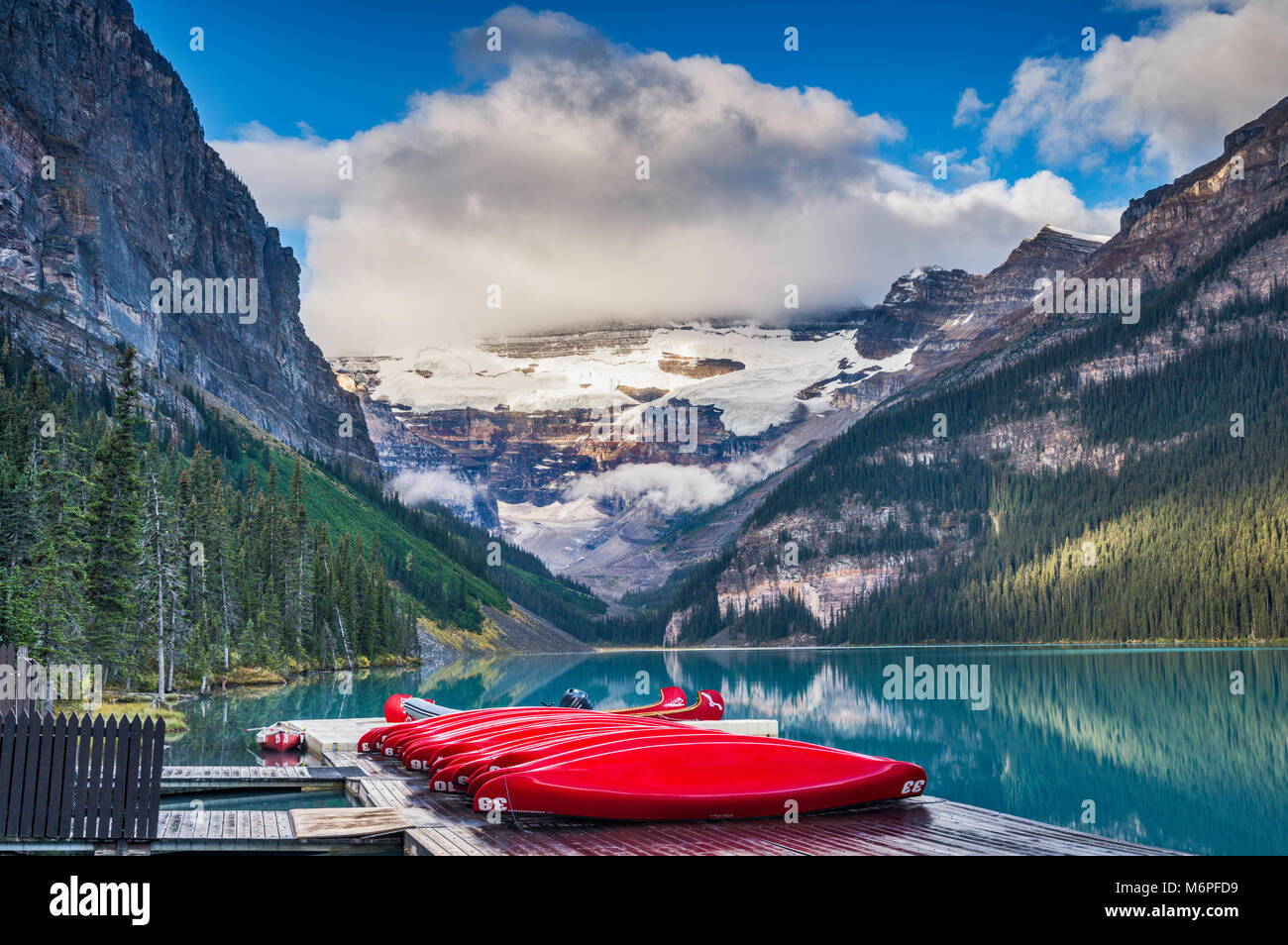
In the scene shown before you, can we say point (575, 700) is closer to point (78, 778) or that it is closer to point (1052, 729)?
point (1052, 729)

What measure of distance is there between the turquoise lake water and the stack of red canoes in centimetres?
1013

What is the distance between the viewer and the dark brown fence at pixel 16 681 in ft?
80.3

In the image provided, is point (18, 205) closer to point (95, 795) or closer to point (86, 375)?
point (86, 375)

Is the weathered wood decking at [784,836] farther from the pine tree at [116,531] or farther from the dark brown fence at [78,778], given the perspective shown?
the pine tree at [116,531]

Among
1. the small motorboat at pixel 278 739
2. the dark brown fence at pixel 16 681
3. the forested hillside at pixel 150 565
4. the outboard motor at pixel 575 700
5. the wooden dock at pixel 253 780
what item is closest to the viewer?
the dark brown fence at pixel 16 681

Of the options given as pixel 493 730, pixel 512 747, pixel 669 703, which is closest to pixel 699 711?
pixel 669 703

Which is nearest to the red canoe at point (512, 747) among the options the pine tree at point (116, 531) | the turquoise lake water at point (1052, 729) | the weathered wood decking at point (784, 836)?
the weathered wood decking at point (784, 836)

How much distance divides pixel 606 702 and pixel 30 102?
610ft

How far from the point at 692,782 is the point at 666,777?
49cm

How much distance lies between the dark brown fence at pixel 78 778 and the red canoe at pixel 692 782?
5.30 meters

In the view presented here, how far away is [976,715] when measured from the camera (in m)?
56.3

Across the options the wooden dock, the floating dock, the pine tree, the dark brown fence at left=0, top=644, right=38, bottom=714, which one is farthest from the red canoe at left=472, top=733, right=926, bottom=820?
the pine tree

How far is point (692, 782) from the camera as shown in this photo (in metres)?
18.6
